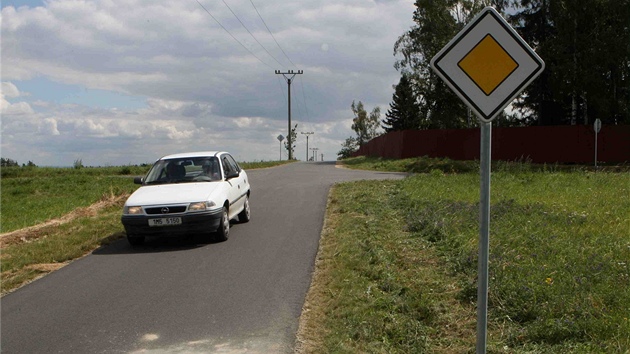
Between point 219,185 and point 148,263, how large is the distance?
250 centimetres

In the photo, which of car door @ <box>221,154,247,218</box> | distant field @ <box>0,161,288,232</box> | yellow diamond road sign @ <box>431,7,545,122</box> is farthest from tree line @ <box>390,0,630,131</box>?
yellow diamond road sign @ <box>431,7,545,122</box>

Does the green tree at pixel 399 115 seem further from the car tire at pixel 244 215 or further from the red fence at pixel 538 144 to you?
the car tire at pixel 244 215

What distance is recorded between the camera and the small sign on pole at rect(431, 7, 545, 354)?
3.71m

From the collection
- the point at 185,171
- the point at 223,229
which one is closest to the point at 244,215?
the point at 185,171

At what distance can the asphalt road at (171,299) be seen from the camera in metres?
5.57

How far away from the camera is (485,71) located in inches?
149

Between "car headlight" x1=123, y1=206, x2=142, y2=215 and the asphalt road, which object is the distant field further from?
the asphalt road

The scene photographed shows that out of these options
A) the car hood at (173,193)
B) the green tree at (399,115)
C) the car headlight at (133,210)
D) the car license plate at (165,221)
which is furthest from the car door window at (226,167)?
the green tree at (399,115)

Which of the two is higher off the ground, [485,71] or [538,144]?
[538,144]

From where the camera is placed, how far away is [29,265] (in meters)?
9.16

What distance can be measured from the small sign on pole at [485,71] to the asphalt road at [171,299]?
7.82 feet

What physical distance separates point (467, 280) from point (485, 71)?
10.8ft

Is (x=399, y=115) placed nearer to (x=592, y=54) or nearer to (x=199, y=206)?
(x=592, y=54)

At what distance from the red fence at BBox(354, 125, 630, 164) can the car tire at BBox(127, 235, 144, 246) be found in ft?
85.7
